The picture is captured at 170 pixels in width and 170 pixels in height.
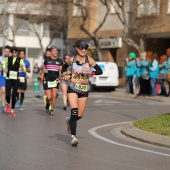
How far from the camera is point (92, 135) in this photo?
43.8 ft

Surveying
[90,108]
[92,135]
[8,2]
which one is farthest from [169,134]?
[8,2]

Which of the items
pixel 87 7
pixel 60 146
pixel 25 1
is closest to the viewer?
pixel 60 146

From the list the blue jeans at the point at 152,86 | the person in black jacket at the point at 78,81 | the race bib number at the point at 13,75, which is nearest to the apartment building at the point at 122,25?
the blue jeans at the point at 152,86

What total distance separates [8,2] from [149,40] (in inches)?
698

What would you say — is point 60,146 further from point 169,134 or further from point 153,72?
point 153,72

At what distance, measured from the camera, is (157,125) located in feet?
45.2

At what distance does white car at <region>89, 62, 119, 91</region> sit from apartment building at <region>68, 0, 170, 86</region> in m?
4.05

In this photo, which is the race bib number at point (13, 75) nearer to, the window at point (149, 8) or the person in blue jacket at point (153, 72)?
the person in blue jacket at point (153, 72)

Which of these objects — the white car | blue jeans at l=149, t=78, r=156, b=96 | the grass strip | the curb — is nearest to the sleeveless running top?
the curb

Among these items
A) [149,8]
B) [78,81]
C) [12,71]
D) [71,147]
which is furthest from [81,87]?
[149,8]

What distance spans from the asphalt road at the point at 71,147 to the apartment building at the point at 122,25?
813 inches

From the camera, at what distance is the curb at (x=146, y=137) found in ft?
38.7

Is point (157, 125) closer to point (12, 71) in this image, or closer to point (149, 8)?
point (12, 71)

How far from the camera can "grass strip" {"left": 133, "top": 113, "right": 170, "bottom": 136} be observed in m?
12.9
